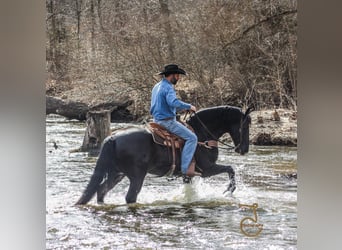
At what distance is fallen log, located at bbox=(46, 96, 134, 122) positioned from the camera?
3.29m

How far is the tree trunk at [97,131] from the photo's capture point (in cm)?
329

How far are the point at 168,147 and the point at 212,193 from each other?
0.52 m

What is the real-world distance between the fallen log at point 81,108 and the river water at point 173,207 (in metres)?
0.06

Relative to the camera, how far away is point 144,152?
3291 mm

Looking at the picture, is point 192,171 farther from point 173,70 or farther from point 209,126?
point 173,70

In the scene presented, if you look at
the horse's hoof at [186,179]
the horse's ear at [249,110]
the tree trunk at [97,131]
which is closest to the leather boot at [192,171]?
the horse's hoof at [186,179]

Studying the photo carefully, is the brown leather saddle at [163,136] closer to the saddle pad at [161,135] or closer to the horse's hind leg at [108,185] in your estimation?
the saddle pad at [161,135]

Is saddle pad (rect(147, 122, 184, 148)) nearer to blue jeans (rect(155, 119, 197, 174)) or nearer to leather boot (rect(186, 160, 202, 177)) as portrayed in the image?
blue jeans (rect(155, 119, 197, 174))

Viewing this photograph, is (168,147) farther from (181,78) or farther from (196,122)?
(181,78)

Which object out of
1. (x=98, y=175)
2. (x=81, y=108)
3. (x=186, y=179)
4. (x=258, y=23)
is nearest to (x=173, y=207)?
(x=186, y=179)

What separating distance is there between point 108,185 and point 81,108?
676 millimetres
